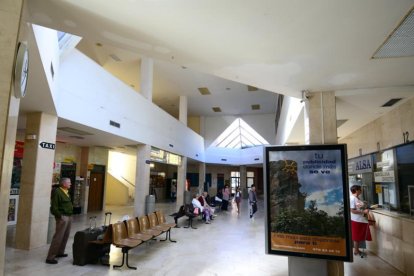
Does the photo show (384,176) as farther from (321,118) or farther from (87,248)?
(87,248)

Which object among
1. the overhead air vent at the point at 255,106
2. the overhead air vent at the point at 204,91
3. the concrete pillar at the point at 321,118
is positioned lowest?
the concrete pillar at the point at 321,118

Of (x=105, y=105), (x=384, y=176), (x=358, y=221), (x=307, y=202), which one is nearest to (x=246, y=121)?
(x=105, y=105)

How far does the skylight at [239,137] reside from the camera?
78.6 ft

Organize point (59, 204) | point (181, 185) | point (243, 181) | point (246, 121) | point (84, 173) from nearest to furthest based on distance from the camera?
point (59, 204)
point (84, 173)
point (181, 185)
point (246, 121)
point (243, 181)

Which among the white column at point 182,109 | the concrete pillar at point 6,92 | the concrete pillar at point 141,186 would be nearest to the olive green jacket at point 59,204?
the concrete pillar at point 6,92

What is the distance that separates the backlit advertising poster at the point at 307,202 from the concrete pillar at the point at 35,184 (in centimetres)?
509

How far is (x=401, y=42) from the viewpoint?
3004mm

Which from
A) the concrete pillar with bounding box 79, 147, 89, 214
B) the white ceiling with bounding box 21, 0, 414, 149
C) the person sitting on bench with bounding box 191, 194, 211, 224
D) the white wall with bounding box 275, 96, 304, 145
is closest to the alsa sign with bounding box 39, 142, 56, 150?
the white ceiling with bounding box 21, 0, 414, 149

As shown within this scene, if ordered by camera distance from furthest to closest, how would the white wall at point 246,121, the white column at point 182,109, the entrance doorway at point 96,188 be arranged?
the white wall at point 246,121, the white column at point 182,109, the entrance doorway at point 96,188

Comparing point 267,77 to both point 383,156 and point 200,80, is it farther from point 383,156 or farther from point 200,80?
point 200,80

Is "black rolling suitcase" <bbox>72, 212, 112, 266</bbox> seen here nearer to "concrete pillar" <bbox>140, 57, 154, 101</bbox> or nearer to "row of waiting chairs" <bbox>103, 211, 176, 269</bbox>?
"row of waiting chairs" <bbox>103, 211, 176, 269</bbox>

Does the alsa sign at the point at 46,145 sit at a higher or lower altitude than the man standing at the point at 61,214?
higher

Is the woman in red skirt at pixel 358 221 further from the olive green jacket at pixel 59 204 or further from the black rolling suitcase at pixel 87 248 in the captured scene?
the olive green jacket at pixel 59 204

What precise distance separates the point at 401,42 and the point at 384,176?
3971mm
